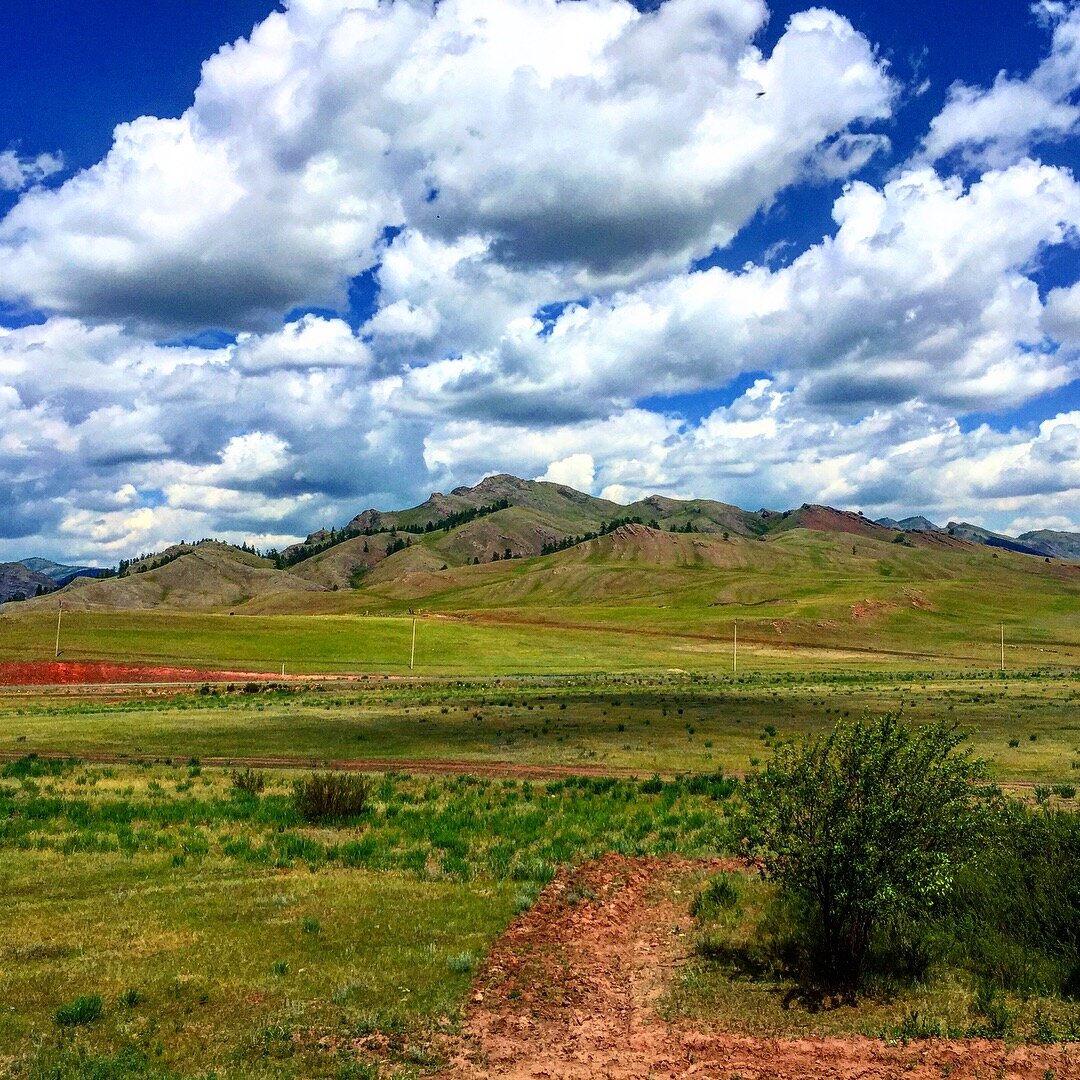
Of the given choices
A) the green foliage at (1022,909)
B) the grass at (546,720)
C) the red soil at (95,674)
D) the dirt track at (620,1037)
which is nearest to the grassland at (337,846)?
the grass at (546,720)

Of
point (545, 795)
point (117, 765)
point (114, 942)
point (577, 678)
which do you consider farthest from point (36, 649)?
point (114, 942)

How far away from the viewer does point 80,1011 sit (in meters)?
11.2

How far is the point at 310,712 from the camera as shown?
195 ft

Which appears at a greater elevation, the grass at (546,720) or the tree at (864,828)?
the tree at (864,828)

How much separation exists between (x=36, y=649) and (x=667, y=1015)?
128551 millimetres

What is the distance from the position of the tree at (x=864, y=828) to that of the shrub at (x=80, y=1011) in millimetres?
9904

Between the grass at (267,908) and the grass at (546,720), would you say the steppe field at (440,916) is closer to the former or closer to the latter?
the grass at (267,908)

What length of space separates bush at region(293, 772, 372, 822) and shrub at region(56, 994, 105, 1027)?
12.5 metres

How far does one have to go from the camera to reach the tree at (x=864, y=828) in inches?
468

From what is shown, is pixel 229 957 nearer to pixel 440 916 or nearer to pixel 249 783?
pixel 440 916

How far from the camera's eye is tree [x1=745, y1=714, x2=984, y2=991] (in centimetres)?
1188

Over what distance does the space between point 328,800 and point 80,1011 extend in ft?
42.7

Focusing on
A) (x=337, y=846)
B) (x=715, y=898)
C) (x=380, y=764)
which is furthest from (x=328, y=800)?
(x=715, y=898)

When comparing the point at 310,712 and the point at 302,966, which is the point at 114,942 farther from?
the point at 310,712
